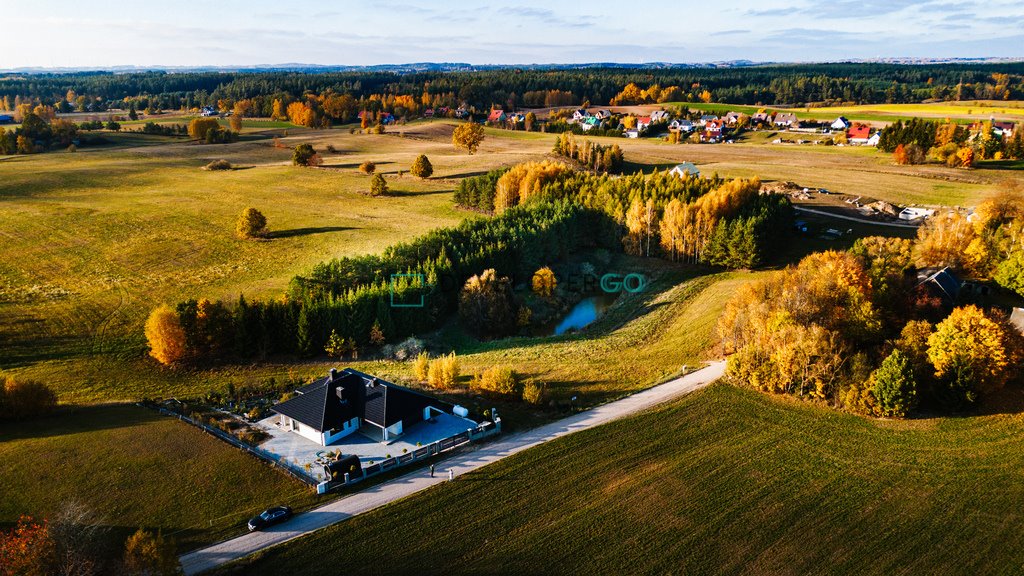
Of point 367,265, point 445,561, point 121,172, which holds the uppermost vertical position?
point 121,172

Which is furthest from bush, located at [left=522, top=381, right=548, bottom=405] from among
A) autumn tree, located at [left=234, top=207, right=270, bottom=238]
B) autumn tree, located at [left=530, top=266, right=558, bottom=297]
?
autumn tree, located at [left=234, top=207, right=270, bottom=238]

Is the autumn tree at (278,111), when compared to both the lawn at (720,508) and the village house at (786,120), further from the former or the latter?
the lawn at (720,508)

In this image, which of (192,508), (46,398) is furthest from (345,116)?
(192,508)

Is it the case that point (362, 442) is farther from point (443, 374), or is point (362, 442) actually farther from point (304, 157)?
point (304, 157)

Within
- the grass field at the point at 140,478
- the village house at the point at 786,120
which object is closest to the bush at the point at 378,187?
the grass field at the point at 140,478

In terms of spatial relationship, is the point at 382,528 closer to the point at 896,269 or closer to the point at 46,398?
the point at 46,398

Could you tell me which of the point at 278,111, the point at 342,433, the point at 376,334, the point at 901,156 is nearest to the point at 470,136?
the point at 901,156
